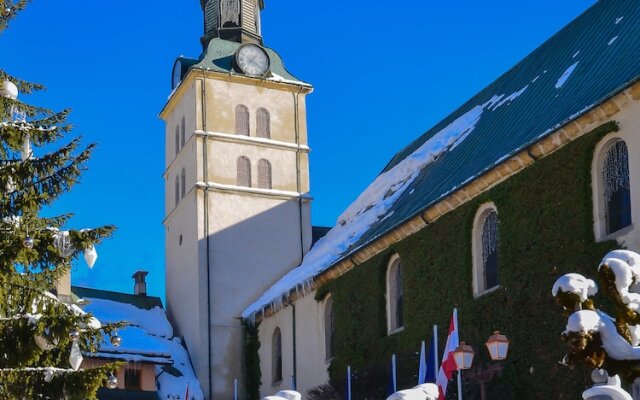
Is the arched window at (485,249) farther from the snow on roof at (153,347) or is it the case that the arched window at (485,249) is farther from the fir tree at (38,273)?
the snow on roof at (153,347)

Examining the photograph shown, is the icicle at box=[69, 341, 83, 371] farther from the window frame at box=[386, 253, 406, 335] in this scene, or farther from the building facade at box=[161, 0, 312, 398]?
the building facade at box=[161, 0, 312, 398]

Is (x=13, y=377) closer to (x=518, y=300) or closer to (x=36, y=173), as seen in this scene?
(x=36, y=173)

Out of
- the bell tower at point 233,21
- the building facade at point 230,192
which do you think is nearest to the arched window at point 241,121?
the building facade at point 230,192

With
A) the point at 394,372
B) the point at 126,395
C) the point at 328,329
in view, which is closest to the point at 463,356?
the point at 394,372

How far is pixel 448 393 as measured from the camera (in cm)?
A: 2336

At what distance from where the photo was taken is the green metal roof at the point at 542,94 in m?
22.0

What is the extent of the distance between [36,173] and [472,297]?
11645 millimetres

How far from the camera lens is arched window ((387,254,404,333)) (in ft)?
90.4

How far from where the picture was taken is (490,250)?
2392cm

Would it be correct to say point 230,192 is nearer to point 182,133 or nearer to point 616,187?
point 182,133

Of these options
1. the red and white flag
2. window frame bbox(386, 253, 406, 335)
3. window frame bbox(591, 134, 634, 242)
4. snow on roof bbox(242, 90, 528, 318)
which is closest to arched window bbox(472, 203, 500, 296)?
the red and white flag

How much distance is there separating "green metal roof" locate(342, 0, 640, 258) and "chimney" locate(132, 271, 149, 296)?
14636 millimetres

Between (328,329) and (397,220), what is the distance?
16.6 ft

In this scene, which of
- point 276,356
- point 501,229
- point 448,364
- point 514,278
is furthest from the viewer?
point 276,356
